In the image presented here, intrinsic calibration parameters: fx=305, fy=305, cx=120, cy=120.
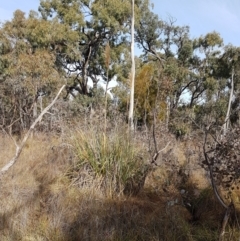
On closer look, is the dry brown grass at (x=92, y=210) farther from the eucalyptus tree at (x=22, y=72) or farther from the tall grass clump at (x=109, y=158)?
the eucalyptus tree at (x=22, y=72)

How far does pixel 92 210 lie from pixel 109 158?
2.27ft

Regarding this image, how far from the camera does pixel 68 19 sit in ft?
46.3

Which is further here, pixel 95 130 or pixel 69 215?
pixel 95 130

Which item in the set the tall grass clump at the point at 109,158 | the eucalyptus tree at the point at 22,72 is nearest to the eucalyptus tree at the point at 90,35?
the eucalyptus tree at the point at 22,72

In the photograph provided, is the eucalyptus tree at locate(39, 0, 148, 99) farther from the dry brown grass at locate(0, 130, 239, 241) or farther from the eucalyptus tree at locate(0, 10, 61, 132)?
the dry brown grass at locate(0, 130, 239, 241)

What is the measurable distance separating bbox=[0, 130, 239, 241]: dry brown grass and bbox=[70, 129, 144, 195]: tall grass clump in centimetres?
10

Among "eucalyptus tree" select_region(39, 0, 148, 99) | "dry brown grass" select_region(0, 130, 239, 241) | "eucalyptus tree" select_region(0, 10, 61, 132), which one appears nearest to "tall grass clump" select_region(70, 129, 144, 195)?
"dry brown grass" select_region(0, 130, 239, 241)

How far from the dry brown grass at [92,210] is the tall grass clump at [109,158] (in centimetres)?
10

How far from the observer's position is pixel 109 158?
12.1 ft

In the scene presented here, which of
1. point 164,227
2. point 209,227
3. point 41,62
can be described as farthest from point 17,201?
point 41,62

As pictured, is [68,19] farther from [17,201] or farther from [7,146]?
[17,201]

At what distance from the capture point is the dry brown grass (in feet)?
9.59

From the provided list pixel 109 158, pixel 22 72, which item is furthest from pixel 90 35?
pixel 109 158

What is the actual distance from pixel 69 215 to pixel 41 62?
895cm
